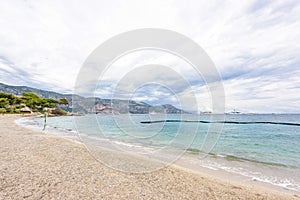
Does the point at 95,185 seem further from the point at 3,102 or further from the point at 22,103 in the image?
the point at 22,103

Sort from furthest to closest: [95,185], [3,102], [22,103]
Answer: [22,103] → [3,102] → [95,185]

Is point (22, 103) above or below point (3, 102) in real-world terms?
above

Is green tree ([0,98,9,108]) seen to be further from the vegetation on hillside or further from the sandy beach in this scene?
the sandy beach

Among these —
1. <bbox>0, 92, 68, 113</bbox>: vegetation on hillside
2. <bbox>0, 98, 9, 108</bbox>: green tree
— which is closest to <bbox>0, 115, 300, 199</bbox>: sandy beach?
<bbox>0, 92, 68, 113</bbox>: vegetation on hillside

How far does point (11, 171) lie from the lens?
5.48m

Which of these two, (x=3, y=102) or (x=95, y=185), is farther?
(x=3, y=102)

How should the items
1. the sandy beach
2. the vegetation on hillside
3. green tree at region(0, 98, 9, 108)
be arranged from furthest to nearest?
1. the vegetation on hillside
2. green tree at region(0, 98, 9, 108)
3. the sandy beach

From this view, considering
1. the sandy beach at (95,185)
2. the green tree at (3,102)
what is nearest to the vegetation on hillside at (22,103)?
the green tree at (3,102)

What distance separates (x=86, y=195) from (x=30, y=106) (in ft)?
322

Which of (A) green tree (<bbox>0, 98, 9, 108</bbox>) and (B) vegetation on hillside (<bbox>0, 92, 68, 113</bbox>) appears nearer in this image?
(A) green tree (<bbox>0, 98, 9, 108</bbox>)

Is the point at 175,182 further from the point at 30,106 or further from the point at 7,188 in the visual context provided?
the point at 30,106

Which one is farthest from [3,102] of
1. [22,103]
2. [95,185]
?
[95,185]

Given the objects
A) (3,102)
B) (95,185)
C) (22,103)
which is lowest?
(95,185)

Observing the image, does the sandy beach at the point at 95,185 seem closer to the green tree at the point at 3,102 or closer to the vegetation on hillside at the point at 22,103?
the vegetation on hillside at the point at 22,103
